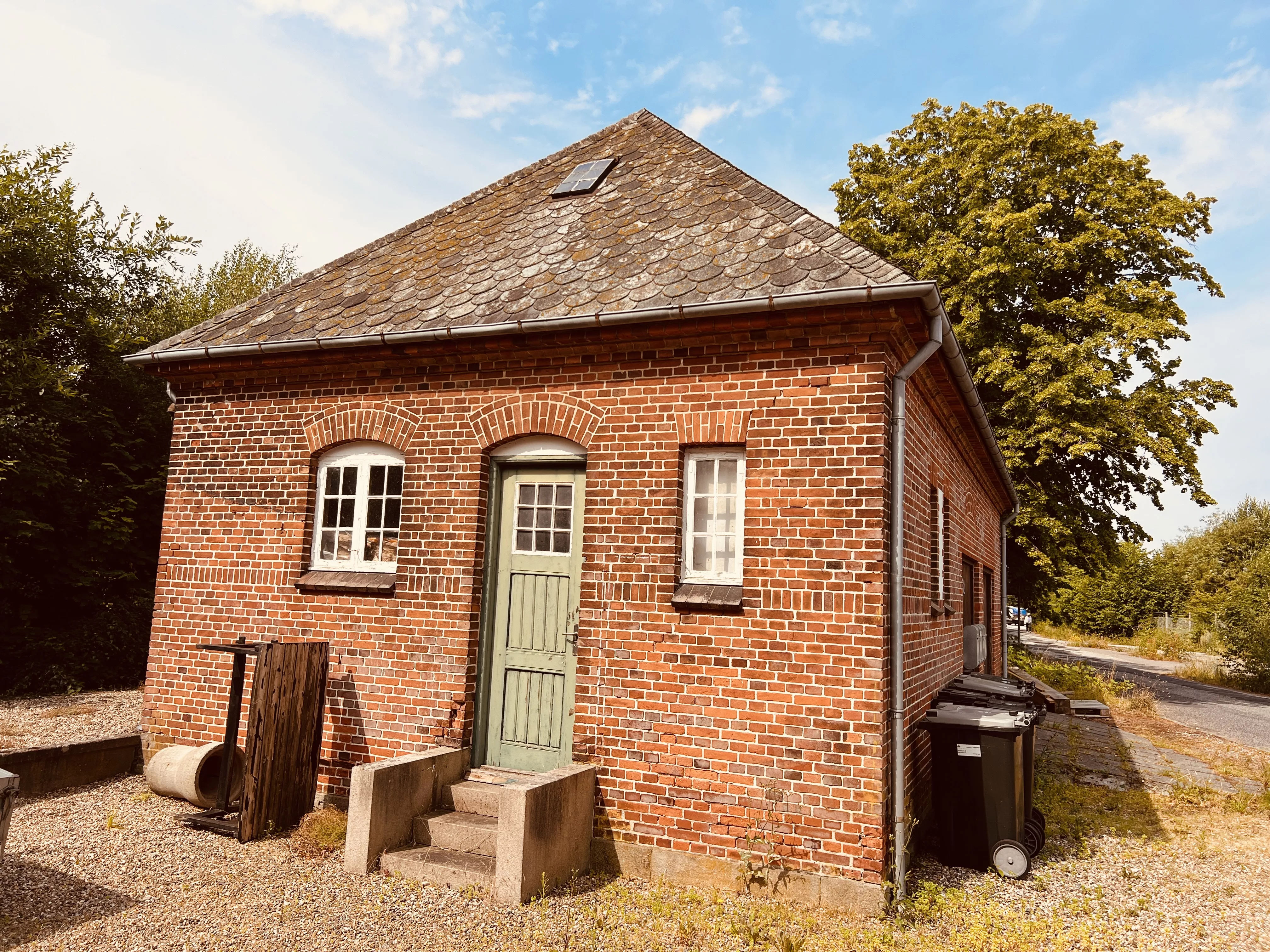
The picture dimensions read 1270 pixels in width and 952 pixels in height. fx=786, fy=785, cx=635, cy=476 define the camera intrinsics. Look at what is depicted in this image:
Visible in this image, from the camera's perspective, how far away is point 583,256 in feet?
23.1

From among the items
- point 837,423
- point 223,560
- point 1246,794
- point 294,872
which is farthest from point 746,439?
point 1246,794

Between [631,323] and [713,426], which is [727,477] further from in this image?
[631,323]

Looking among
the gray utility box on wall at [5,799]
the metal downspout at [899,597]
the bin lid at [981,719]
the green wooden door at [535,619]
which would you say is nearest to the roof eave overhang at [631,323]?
the metal downspout at [899,597]

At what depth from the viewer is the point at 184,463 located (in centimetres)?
779

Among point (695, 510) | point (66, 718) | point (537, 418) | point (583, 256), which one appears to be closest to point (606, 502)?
point (695, 510)

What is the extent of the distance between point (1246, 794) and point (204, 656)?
35.3ft

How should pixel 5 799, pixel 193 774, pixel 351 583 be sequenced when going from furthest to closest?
pixel 351 583 < pixel 193 774 < pixel 5 799

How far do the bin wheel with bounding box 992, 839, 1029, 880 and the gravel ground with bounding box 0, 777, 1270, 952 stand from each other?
12 centimetres

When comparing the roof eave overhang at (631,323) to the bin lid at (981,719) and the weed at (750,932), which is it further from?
the weed at (750,932)

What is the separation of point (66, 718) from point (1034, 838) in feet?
35.6

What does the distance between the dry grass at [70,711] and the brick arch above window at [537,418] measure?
737cm

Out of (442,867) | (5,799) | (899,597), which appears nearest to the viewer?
(5,799)

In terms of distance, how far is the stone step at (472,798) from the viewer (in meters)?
5.96

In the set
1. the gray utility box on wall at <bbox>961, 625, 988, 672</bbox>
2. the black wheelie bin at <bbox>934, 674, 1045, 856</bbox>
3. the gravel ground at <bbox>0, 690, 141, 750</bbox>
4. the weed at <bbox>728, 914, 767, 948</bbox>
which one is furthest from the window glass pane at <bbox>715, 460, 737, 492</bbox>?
the gravel ground at <bbox>0, 690, 141, 750</bbox>
